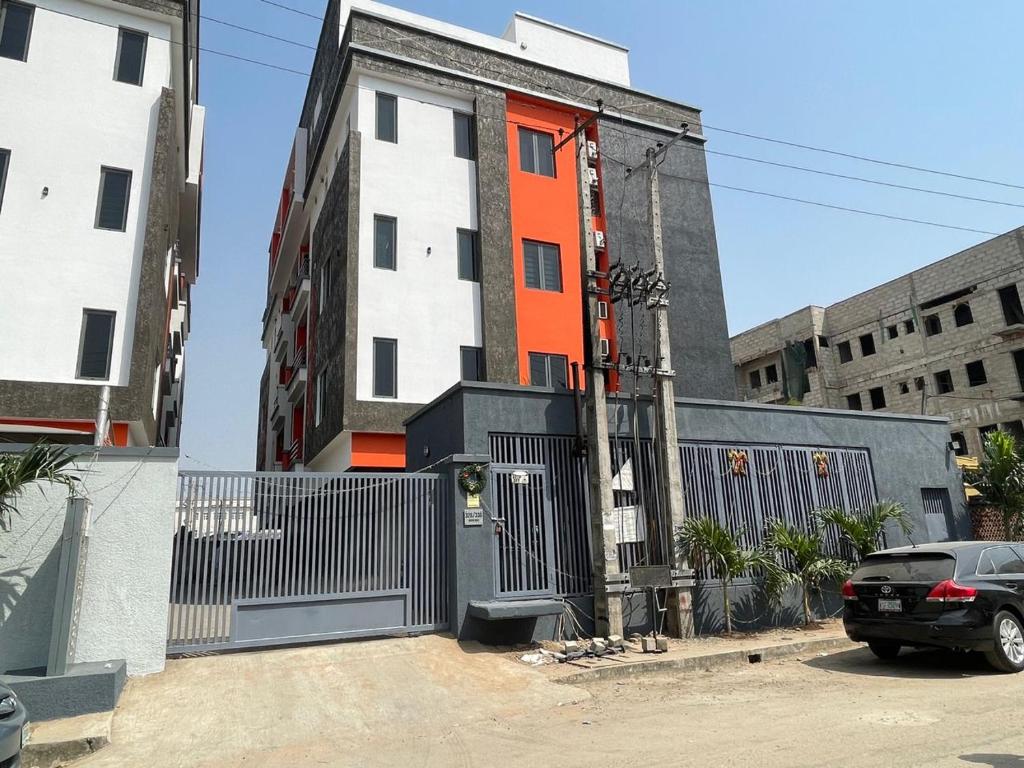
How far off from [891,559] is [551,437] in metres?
5.37

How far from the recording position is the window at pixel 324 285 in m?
23.1

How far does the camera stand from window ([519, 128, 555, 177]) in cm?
2378

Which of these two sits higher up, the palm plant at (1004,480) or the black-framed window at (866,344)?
the black-framed window at (866,344)

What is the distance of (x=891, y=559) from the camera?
9.50 metres

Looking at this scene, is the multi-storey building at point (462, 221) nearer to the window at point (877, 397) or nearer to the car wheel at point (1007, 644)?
the car wheel at point (1007, 644)

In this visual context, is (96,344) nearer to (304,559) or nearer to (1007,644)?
(304,559)

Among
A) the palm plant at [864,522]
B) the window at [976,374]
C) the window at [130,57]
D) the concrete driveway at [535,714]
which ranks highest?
the window at [130,57]

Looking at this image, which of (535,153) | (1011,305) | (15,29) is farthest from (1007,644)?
(1011,305)

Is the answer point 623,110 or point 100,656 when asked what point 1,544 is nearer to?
point 100,656

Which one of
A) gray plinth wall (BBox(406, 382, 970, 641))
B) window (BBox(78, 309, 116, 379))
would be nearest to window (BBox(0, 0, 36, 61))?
window (BBox(78, 309, 116, 379))

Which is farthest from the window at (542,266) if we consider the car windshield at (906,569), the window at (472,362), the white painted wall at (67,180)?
the car windshield at (906,569)

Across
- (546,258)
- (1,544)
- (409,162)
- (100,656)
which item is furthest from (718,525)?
(409,162)

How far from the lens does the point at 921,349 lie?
38469mm

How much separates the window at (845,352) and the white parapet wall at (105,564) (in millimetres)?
43069
